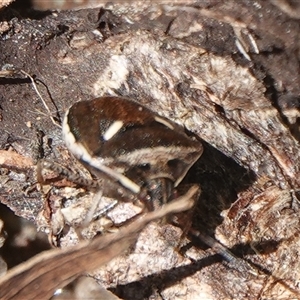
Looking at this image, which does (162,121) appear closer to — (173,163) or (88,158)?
(173,163)

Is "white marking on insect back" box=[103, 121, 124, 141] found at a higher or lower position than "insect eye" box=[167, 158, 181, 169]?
higher

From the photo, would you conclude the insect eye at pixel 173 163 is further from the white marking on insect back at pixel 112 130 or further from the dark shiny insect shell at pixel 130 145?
the white marking on insect back at pixel 112 130

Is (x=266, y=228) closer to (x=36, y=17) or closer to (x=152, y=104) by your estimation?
(x=152, y=104)

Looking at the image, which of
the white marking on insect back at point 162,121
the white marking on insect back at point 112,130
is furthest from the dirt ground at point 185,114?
the white marking on insect back at point 112,130

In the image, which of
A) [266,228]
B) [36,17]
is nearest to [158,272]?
[266,228]

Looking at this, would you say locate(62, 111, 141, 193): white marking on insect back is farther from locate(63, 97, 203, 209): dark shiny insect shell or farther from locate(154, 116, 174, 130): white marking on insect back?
locate(154, 116, 174, 130): white marking on insect back

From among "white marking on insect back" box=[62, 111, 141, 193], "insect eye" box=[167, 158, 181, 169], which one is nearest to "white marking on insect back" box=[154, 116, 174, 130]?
"insect eye" box=[167, 158, 181, 169]
